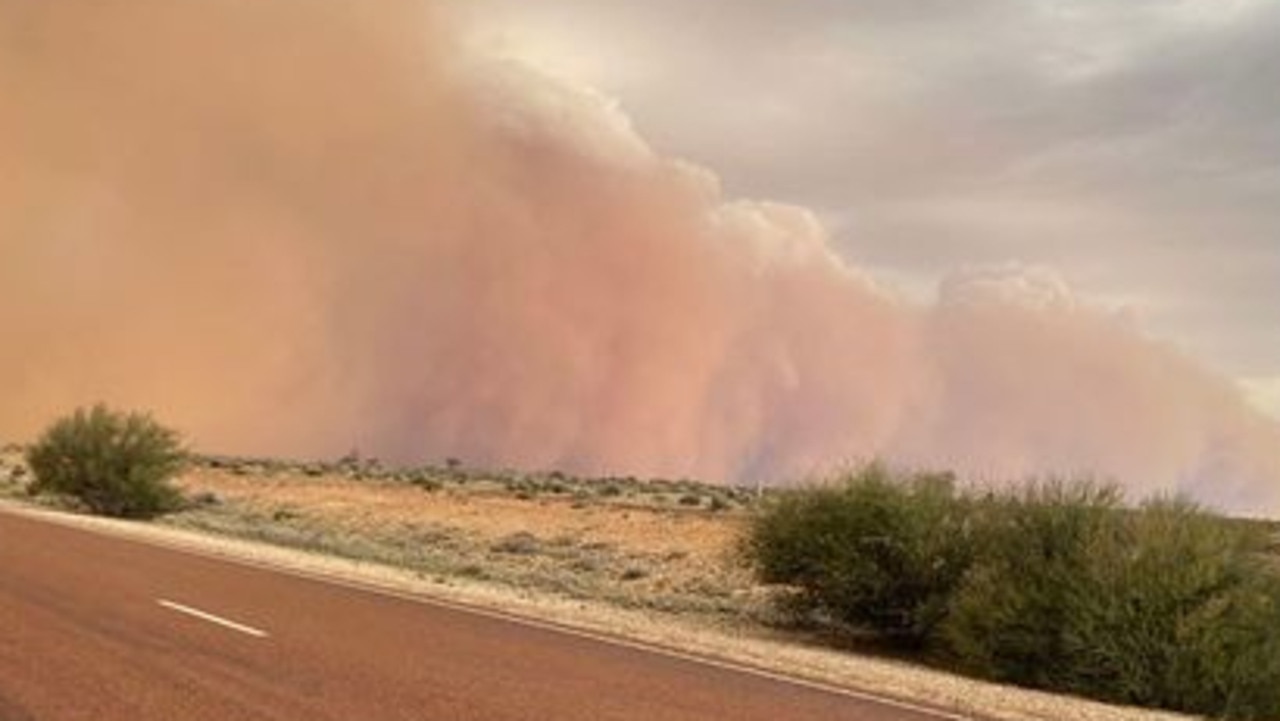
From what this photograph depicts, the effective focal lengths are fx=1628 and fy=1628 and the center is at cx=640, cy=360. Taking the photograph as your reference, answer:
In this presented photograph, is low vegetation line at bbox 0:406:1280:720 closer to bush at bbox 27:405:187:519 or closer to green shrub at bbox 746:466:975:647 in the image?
green shrub at bbox 746:466:975:647

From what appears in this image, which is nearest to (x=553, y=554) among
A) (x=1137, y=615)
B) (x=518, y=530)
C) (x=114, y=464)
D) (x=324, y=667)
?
(x=518, y=530)

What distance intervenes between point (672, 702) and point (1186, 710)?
→ 730 cm

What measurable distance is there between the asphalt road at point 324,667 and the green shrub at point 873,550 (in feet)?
19.9

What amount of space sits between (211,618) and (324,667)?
4039mm

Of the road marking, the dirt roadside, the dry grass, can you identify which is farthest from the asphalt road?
the dry grass

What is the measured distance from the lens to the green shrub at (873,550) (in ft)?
72.1

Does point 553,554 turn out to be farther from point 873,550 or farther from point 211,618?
point 211,618

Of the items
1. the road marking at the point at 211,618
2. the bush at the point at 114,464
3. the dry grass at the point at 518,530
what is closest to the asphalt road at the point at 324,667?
the road marking at the point at 211,618

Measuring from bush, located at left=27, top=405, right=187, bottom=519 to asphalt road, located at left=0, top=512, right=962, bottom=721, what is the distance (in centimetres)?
2752

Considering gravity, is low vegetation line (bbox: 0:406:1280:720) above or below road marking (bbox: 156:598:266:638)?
above

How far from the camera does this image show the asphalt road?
10609mm

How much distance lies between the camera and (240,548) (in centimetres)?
3034

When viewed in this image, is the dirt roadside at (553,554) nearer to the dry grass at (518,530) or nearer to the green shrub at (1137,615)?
the dry grass at (518,530)

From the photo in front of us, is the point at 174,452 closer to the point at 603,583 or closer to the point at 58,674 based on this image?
the point at 603,583
